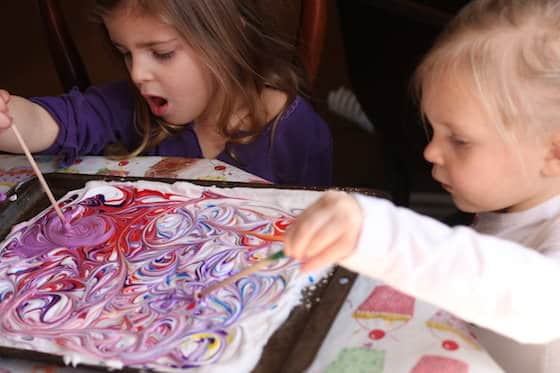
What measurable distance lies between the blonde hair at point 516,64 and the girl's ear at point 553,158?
0.03m

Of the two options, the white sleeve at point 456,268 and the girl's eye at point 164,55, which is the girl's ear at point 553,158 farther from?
the girl's eye at point 164,55

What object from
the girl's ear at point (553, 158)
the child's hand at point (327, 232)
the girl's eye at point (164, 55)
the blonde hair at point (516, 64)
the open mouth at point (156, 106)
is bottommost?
the open mouth at point (156, 106)

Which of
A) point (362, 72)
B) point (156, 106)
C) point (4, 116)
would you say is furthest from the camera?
point (362, 72)

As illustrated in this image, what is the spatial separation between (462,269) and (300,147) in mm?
839

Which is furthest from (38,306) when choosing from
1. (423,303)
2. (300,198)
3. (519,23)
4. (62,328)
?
(519,23)

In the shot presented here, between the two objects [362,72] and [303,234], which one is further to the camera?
[362,72]

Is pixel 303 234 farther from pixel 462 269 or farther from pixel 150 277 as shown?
pixel 150 277

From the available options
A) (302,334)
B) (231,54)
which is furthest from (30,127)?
(302,334)

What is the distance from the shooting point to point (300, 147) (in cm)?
166

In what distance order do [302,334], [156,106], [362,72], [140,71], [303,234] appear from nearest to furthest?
[303,234]
[302,334]
[140,71]
[156,106]
[362,72]

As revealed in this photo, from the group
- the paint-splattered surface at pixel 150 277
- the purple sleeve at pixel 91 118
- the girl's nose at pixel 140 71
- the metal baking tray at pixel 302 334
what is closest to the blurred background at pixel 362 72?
the purple sleeve at pixel 91 118

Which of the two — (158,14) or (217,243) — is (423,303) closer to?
(217,243)

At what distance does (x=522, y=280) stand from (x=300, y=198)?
1.58 feet

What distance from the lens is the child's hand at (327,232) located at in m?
0.83
